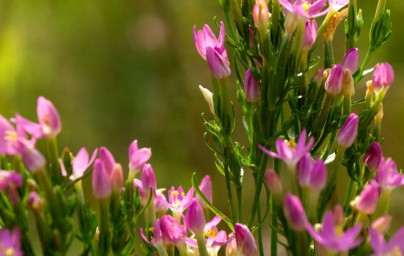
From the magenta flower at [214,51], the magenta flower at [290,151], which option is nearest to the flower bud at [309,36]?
the magenta flower at [214,51]

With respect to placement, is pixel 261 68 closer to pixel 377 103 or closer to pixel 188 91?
pixel 377 103

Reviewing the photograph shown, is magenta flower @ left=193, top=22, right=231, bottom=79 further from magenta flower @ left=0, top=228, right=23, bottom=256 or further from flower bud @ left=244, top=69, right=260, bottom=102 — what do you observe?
magenta flower @ left=0, top=228, right=23, bottom=256

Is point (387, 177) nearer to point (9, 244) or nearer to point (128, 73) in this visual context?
point (9, 244)

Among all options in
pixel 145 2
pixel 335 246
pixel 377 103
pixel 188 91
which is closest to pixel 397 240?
pixel 335 246

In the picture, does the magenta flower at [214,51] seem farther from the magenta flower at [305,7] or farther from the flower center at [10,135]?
the flower center at [10,135]

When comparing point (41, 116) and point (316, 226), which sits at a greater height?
point (41, 116)

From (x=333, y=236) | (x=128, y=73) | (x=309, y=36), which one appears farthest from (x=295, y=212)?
(x=128, y=73)
